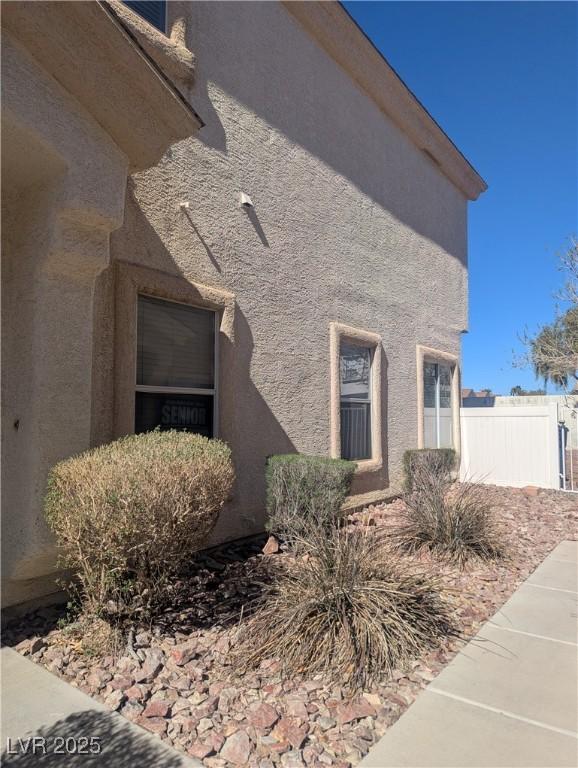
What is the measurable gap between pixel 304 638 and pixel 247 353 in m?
4.08

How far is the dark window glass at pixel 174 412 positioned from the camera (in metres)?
5.90

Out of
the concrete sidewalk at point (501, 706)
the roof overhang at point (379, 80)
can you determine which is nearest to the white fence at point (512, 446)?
the roof overhang at point (379, 80)

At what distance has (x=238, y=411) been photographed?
700 centimetres

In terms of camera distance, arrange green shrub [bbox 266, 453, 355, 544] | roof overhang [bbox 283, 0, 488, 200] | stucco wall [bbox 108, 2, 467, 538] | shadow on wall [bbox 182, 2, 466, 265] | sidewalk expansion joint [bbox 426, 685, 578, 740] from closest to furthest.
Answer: sidewalk expansion joint [bbox 426, 685, 578, 740] < green shrub [bbox 266, 453, 355, 544] < stucco wall [bbox 108, 2, 467, 538] < shadow on wall [bbox 182, 2, 466, 265] < roof overhang [bbox 283, 0, 488, 200]

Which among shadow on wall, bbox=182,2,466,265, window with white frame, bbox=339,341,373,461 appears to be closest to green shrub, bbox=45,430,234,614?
shadow on wall, bbox=182,2,466,265

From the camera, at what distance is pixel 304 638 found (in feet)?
12.7

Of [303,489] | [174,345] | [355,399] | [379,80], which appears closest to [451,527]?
[303,489]

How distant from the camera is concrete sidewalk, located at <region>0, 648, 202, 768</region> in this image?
2.85 m

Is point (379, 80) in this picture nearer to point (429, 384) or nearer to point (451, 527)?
point (429, 384)

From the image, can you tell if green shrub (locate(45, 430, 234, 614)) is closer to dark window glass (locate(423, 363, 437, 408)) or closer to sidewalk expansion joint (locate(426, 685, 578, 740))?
sidewalk expansion joint (locate(426, 685, 578, 740))

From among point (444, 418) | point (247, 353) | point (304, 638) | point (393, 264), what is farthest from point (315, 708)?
point (444, 418)

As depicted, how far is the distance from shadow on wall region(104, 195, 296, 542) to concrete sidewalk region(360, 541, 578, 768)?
322cm

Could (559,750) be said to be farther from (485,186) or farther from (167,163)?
(485,186)

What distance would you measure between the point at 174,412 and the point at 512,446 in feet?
29.7
